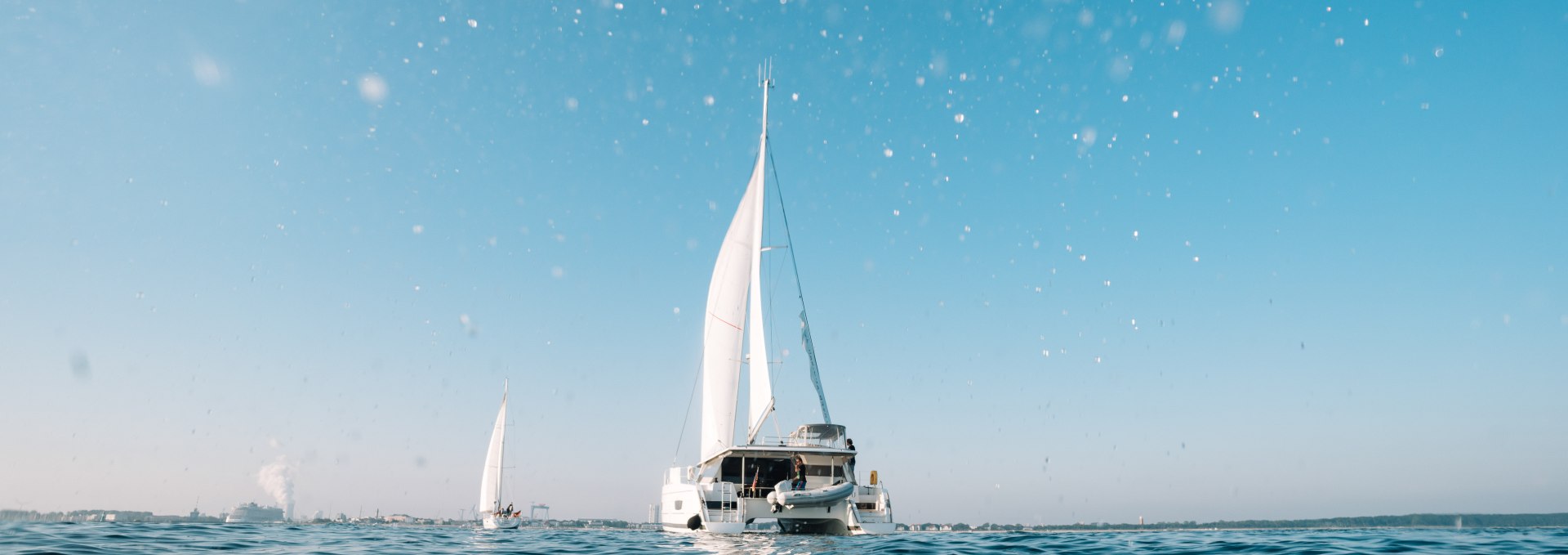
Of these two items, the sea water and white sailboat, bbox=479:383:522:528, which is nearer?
the sea water

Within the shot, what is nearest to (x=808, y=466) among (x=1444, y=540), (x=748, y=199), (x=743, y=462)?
(x=743, y=462)

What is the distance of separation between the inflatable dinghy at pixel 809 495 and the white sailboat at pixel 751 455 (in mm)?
22

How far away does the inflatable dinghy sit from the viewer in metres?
21.1

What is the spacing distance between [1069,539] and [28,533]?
67.6 feet

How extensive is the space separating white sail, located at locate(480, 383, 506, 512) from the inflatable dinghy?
50.4 m

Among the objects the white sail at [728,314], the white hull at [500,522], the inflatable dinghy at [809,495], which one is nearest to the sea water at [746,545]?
the inflatable dinghy at [809,495]

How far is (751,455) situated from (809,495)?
4225 mm

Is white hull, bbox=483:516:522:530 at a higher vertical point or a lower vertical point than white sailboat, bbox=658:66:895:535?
lower

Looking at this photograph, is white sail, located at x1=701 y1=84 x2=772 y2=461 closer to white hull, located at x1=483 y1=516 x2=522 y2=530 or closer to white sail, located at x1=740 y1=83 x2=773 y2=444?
white sail, located at x1=740 y1=83 x2=773 y2=444

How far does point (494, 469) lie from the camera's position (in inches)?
2579

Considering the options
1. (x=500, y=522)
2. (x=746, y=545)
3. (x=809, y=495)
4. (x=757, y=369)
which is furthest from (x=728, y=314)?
(x=500, y=522)

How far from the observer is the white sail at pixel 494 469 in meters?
64.7

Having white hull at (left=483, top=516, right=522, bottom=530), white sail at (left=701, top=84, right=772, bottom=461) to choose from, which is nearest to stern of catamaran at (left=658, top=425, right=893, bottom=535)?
white sail at (left=701, top=84, right=772, bottom=461)

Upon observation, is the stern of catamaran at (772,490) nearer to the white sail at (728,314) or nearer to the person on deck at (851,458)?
the person on deck at (851,458)
